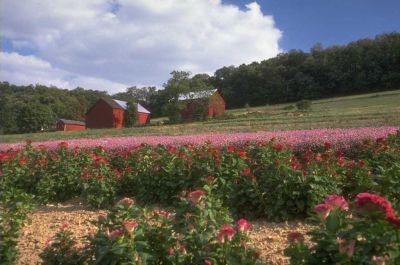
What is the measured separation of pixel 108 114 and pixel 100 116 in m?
1.74

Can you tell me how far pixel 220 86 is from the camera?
84.2m

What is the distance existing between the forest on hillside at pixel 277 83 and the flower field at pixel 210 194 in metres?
43.4

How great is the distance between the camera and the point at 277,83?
75000 mm

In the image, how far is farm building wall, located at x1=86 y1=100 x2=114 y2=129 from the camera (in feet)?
186

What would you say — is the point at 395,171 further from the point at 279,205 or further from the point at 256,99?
the point at 256,99

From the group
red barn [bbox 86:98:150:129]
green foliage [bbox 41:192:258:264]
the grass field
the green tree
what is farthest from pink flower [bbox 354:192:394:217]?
the green tree

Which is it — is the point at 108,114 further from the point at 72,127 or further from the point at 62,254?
the point at 62,254

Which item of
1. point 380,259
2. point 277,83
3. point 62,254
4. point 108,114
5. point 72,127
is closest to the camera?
point 380,259

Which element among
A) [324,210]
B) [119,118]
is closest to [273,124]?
[324,210]

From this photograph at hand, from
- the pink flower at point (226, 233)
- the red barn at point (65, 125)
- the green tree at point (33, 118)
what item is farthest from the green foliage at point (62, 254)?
the red barn at point (65, 125)

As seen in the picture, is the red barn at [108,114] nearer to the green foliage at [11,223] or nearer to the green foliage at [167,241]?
the green foliage at [11,223]

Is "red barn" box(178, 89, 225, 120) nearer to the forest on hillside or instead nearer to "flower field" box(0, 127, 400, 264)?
the forest on hillside

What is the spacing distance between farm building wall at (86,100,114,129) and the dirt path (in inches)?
1968

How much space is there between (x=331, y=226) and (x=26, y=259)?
3.21 m
